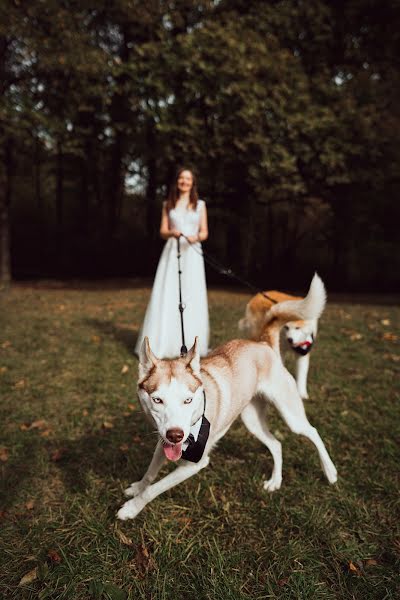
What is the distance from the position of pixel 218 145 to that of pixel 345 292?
8.20 metres

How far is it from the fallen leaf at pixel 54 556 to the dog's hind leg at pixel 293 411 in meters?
1.64

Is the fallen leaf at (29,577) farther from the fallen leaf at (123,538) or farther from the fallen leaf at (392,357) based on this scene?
the fallen leaf at (392,357)

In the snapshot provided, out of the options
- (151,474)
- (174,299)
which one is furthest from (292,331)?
(174,299)

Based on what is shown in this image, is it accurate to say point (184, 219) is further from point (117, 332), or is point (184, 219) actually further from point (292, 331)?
point (117, 332)

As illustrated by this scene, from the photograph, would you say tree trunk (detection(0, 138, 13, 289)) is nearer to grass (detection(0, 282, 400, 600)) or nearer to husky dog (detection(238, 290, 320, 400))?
grass (detection(0, 282, 400, 600))

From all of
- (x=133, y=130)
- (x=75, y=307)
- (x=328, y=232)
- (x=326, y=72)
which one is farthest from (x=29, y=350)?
(x=328, y=232)

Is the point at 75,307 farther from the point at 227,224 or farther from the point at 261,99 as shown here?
the point at 227,224

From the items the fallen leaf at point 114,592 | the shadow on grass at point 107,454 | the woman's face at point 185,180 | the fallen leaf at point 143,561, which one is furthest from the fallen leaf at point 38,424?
the woman's face at point 185,180

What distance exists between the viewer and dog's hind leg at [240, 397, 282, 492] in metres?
2.92

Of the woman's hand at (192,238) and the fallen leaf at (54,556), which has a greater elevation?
the woman's hand at (192,238)

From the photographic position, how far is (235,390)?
8.48 ft

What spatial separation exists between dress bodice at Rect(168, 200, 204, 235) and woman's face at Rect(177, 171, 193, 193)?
325 mm

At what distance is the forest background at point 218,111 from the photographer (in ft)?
33.9

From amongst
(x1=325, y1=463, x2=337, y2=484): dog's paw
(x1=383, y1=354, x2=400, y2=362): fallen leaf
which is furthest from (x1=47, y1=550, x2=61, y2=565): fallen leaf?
(x1=383, y1=354, x2=400, y2=362): fallen leaf
